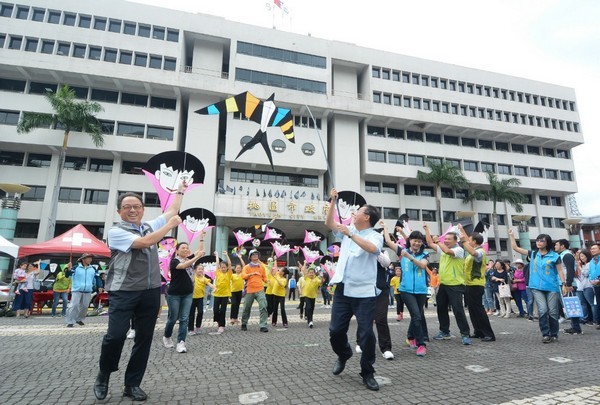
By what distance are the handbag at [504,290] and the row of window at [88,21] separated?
108 feet

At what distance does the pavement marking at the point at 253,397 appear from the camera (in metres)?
3.24

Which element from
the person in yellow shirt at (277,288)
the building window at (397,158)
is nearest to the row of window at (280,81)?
the building window at (397,158)

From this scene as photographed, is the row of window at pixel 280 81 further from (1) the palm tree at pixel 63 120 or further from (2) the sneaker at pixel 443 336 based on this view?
(2) the sneaker at pixel 443 336

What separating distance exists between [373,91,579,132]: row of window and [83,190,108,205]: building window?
91.4ft

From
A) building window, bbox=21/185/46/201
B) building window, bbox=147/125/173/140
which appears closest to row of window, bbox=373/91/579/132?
building window, bbox=147/125/173/140

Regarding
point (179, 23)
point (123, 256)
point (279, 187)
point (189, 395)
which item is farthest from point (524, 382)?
point (179, 23)

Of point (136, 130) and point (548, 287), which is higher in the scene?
point (136, 130)

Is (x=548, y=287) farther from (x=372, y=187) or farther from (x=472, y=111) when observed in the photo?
(x=472, y=111)

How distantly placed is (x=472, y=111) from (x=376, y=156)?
44.8ft

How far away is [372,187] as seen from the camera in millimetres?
36781

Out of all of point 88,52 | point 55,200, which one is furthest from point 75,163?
point 88,52

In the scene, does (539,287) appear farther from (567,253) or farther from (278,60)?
(278,60)

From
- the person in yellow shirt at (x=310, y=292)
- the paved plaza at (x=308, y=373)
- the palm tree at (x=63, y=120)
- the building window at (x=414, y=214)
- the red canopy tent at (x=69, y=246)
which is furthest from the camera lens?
the building window at (x=414, y=214)

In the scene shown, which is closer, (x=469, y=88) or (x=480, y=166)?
(x=480, y=166)
